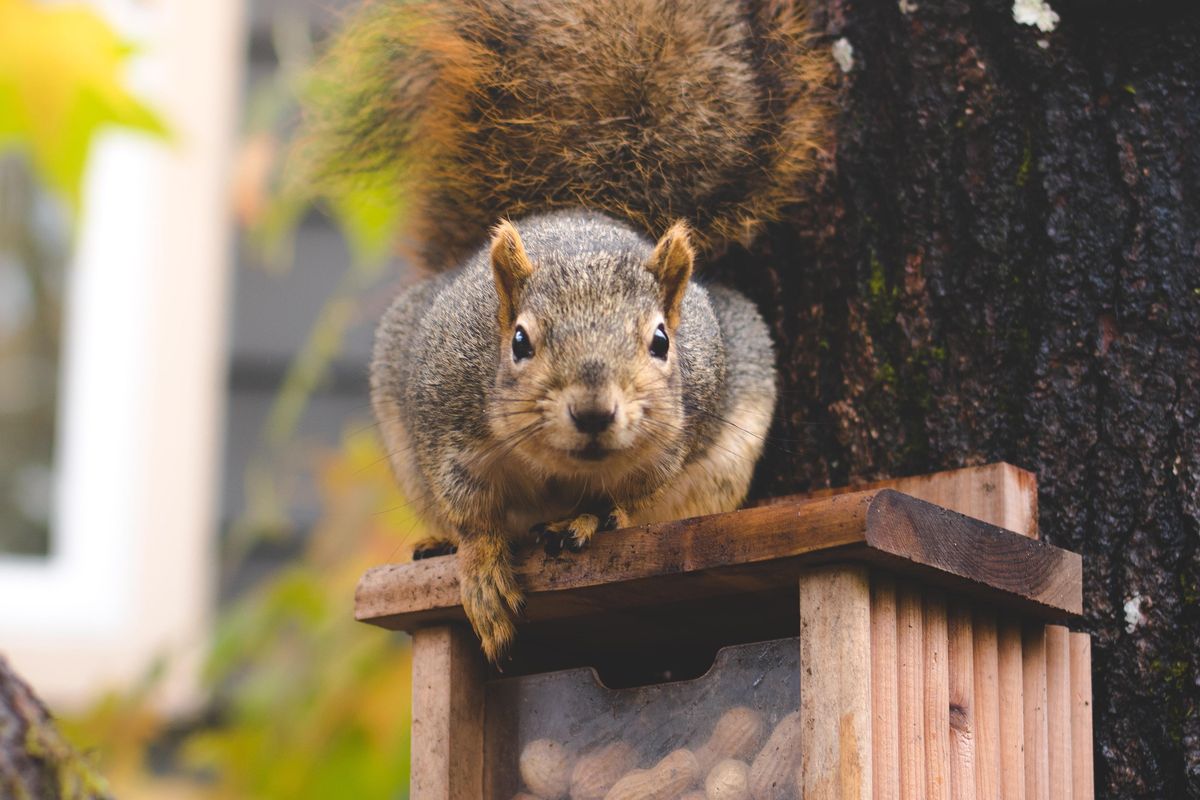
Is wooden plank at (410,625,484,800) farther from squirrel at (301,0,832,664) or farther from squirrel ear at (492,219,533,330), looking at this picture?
squirrel ear at (492,219,533,330)

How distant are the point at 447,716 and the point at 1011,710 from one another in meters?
0.63

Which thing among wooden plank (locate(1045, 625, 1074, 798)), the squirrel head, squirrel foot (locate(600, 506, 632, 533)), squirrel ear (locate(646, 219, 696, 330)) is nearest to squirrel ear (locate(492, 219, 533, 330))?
the squirrel head

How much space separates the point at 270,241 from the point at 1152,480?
8.02ft

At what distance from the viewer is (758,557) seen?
5.36 ft

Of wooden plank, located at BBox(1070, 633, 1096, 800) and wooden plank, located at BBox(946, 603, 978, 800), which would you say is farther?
wooden plank, located at BBox(1070, 633, 1096, 800)

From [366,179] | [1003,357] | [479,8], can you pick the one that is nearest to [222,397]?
[366,179]

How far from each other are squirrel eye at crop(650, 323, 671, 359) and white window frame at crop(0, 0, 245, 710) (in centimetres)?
251

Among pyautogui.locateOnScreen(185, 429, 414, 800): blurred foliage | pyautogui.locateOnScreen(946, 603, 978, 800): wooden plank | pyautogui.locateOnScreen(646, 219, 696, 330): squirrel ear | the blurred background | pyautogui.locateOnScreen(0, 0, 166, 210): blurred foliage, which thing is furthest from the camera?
the blurred background

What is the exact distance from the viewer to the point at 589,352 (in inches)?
70.8

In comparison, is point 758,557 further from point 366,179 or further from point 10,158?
point 10,158

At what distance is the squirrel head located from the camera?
1.76 m

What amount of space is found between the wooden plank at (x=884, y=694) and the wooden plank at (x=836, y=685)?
0.6 inches


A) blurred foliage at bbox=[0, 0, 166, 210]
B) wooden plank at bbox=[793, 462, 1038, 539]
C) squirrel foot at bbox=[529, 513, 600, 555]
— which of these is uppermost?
blurred foliage at bbox=[0, 0, 166, 210]

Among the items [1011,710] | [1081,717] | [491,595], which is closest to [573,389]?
[491,595]
